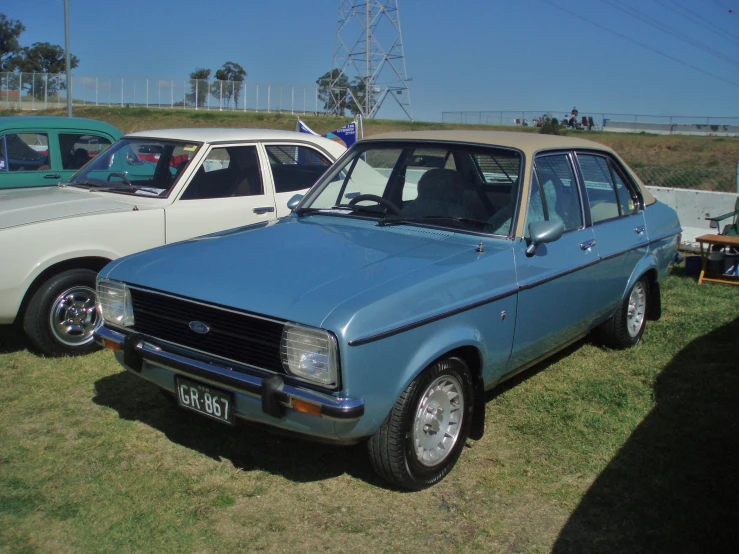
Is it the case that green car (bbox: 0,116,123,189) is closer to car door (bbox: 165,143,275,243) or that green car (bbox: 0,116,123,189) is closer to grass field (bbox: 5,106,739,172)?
car door (bbox: 165,143,275,243)

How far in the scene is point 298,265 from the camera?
3625mm

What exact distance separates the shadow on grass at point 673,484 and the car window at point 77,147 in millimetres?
6640

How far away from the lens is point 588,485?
378 centimetres

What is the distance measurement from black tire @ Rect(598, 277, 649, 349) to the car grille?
11.0 feet

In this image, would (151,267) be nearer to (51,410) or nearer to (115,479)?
(115,479)

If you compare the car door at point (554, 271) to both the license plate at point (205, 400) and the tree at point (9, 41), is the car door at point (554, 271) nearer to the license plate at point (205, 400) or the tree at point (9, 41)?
the license plate at point (205, 400)

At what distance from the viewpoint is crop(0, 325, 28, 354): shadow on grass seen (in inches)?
228

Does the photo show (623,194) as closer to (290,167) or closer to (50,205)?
(290,167)

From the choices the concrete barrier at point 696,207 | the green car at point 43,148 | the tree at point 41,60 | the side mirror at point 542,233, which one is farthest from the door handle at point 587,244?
the tree at point 41,60

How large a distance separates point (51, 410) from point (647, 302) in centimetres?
472

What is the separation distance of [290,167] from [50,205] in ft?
7.20

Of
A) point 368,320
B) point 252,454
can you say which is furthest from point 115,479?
point 368,320

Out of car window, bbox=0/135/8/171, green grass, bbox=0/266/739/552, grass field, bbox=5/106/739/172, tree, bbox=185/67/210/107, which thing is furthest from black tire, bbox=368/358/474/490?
tree, bbox=185/67/210/107

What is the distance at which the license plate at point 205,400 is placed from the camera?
135 inches
